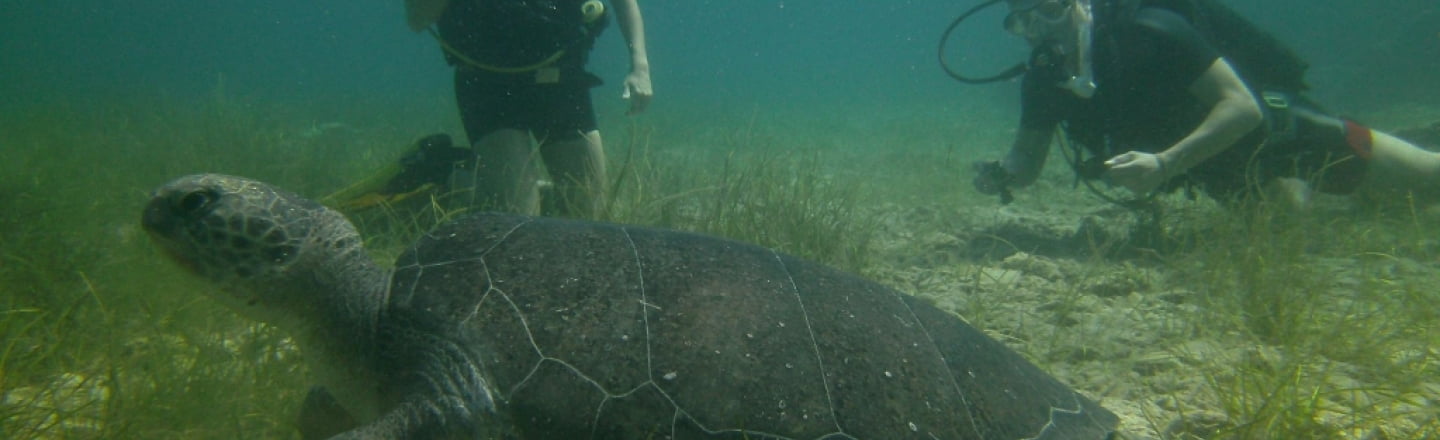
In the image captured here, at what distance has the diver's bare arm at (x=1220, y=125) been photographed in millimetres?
3713

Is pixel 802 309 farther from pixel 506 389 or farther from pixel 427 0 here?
pixel 427 0

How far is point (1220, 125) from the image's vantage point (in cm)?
374

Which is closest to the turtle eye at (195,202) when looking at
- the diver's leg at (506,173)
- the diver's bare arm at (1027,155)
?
the diver's leg at (506,173)

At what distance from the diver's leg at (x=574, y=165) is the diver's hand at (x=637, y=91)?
49 cm

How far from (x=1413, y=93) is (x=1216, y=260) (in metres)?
20.6

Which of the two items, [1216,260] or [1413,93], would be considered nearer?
[1216,260]

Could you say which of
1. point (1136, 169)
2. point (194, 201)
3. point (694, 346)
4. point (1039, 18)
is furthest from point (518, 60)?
point (1136, 169)

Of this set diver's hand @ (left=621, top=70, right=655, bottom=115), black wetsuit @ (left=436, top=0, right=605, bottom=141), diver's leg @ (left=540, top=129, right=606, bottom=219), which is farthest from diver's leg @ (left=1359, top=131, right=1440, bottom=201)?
black wetsuit @ (left=436, top=0, right=605, bottom=141)

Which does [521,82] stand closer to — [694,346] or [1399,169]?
[694,346]

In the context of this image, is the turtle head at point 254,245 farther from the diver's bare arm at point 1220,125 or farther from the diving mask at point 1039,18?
the diving mask at point 1039,18

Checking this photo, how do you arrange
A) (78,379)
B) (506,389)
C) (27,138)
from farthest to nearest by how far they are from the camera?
(27,138) < (78,379) < (506,389)

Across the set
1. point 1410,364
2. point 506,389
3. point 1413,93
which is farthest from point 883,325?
point 1413,93

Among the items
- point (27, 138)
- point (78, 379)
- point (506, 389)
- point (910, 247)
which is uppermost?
point (506, 389)

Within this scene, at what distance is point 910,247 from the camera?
4996 mm
